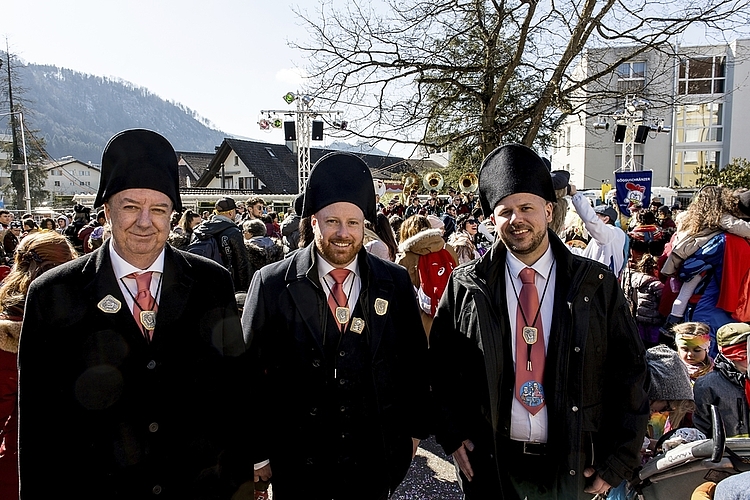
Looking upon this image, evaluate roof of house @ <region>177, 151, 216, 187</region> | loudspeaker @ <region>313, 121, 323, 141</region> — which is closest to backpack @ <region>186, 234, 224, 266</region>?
loudspeaker @ <region>313, 121, 323, 141</region>

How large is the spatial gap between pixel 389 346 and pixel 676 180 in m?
38.6

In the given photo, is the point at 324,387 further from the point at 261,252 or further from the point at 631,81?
the point at 631,81

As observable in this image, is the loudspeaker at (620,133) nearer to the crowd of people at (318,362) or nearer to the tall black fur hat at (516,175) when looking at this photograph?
the crowd of people at (318,362)

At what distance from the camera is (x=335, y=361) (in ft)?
7.38

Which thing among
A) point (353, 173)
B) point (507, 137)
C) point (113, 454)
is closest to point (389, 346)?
point (353, 173)

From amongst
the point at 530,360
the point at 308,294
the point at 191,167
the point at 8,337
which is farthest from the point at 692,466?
the point at 191,167

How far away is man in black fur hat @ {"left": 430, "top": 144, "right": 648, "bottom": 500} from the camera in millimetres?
2109

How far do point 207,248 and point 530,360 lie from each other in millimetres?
4046

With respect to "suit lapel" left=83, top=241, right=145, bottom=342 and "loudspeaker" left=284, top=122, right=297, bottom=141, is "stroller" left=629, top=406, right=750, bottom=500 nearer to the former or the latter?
"suit lapel" left=83, top=241, right=145, bottom=342

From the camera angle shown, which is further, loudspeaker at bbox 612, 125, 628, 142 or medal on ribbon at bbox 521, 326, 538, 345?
loudspeaker at bbox 612, 125, 628, 142

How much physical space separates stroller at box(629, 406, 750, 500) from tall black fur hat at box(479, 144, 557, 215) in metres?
1.14

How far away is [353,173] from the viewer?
7.91 ft

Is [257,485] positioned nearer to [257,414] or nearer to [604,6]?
[257,414]

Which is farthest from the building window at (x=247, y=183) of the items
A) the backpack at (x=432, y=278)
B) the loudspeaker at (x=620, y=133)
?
the backpack at (x=432, y=278)
